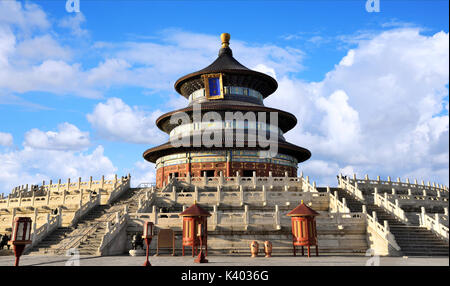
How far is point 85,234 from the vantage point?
69.4ft

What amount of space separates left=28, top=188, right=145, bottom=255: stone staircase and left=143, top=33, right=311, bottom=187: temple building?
9.32 m

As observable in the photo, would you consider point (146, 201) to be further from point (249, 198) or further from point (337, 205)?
point (337, 205)

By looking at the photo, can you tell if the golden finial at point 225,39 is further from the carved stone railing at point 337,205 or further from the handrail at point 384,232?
the handrail at point 384,232

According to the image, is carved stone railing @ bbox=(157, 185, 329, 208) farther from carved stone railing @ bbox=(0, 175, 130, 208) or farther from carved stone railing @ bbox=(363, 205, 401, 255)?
carved stone railing @ bbox=(0, 175, 130, 208)

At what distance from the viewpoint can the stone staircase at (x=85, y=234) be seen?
774 inches

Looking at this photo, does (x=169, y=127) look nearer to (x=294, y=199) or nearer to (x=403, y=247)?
(x=294, y=199)

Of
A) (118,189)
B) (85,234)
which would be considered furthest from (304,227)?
(118,189)

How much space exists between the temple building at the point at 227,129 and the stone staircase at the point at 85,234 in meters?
9.32

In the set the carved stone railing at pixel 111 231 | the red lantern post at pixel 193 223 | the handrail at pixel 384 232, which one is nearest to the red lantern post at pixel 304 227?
the handrail at pixel 384 232

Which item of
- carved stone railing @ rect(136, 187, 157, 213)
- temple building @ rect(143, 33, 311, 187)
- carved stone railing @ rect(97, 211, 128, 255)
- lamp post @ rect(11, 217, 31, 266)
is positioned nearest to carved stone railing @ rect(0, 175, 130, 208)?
carved stone railing @ rect(136, 187, 157, 213)

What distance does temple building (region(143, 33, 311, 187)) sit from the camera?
38.7m

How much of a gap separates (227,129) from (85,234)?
22180mm

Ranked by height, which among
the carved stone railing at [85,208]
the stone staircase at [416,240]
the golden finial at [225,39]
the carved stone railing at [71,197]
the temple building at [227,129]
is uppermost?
the golden finial at [225,39]

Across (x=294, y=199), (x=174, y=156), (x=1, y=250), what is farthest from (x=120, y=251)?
(x=174, y=156)
